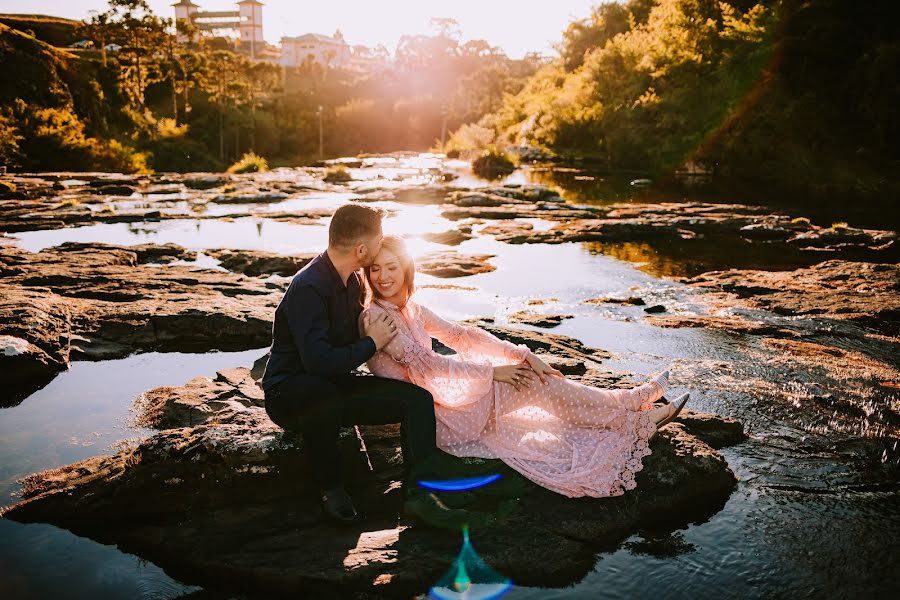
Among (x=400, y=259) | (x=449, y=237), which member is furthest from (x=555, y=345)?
(x=449, y=237)

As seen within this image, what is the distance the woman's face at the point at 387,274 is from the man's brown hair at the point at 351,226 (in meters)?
0.26

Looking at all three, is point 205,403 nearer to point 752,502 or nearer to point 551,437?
point 551,437

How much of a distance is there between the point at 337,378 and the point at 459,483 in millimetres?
968

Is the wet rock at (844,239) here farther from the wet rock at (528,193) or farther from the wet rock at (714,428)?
the wet rock at (714,428)

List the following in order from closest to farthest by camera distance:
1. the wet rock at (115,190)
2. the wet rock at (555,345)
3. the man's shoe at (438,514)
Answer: the man's shoe at (438,514) < the wet rock at (555,345) < the wet rock at (115,190)

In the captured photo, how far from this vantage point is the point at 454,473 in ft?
13.2

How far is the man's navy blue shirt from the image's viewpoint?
379 cm

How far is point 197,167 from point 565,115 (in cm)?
2503

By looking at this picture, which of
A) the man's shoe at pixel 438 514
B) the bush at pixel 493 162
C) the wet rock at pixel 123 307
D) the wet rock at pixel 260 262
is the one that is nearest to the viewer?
the man's shoe at pixel 438 514

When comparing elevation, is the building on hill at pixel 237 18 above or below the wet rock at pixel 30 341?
above

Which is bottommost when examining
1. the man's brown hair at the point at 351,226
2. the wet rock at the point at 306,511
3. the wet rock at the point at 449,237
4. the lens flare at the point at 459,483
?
the wet rock at the point at 306,511

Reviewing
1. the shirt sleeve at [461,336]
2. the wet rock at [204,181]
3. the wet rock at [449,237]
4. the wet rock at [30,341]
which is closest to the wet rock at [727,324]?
the shirt sleeve at [461,336]

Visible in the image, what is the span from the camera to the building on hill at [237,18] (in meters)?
118

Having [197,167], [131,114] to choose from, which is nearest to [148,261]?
[197,167]
